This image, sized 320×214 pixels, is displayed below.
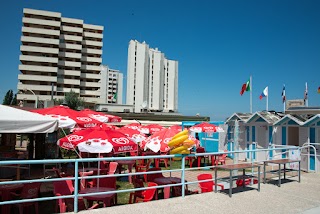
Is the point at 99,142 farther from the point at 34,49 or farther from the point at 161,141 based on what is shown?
the point at 34,49

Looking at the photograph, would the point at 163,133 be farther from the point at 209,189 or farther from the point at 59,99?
the point at 59,99

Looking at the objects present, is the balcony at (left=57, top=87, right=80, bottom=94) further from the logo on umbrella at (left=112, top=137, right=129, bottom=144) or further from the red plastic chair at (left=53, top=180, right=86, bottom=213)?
the red plastic chair at (left=53, top=180, right=86, bottom=213)

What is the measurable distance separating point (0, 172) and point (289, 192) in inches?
348

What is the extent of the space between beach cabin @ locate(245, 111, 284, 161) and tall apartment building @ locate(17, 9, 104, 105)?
55.5 metres

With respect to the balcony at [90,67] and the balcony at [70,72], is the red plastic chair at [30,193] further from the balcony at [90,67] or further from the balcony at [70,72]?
the balcony at [90,67]

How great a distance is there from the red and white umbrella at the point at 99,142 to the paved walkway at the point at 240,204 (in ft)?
5.47

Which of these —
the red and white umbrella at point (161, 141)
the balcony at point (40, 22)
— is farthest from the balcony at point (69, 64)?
the red and white umbrella at point (161, 141)

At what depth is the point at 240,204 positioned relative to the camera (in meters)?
5.92

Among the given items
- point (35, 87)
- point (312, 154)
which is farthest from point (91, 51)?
point (312, 154)

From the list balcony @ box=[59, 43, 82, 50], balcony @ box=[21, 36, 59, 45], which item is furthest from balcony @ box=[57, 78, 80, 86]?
balcony @ box=[21, 36, 59, 45]

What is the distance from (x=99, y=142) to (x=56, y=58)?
67097mm

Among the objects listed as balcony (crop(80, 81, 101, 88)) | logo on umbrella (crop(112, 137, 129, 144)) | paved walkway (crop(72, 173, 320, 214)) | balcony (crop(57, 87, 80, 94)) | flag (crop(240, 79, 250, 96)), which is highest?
balcony (crop(80, 81, 101, 88))

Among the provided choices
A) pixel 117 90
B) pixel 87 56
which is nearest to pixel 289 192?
pixel 87 56

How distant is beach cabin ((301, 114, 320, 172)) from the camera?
11.9 metres
